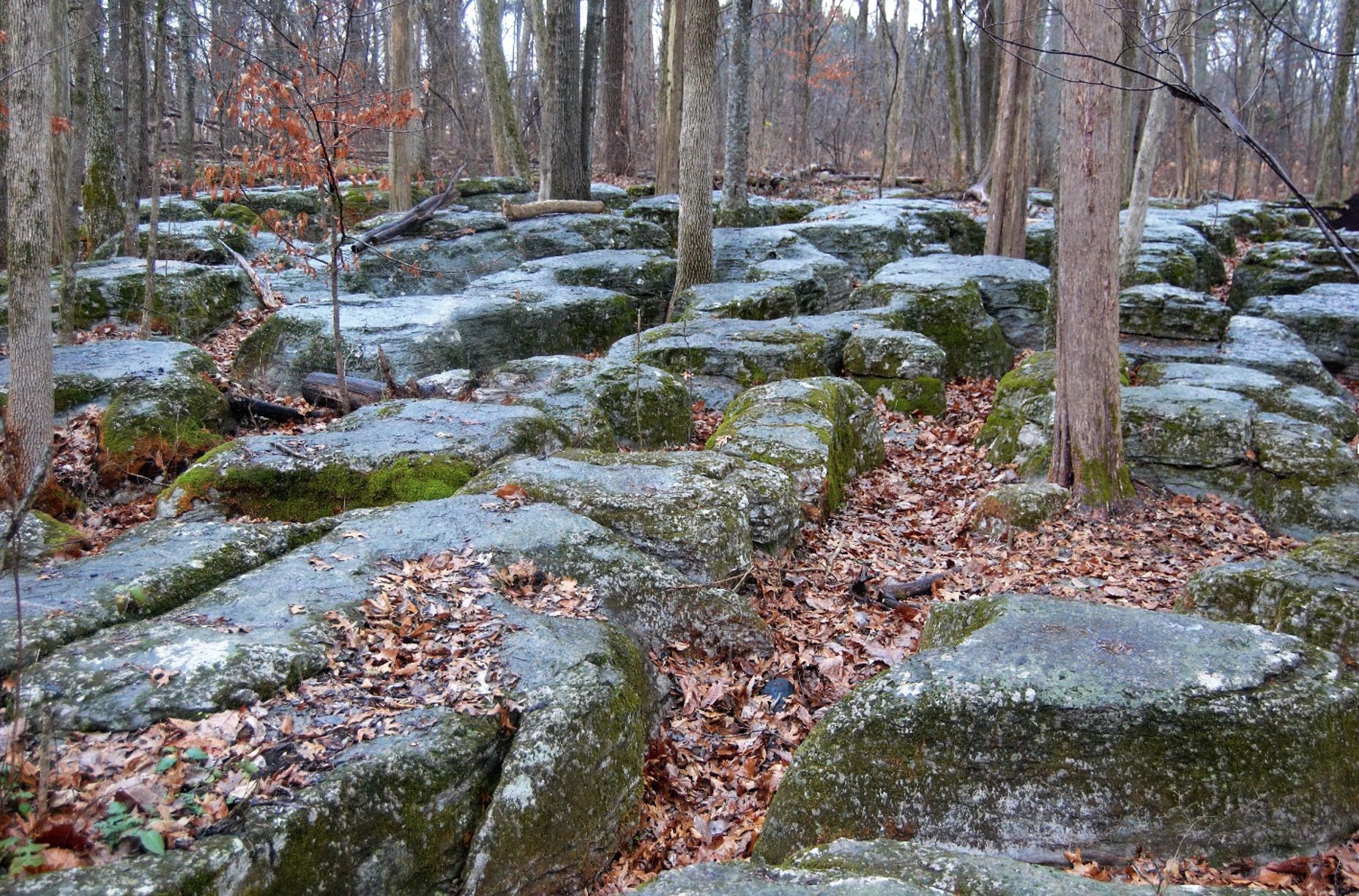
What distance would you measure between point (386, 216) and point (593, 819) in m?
13.0

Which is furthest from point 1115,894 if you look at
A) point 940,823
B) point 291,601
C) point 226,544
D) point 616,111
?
point 616,111

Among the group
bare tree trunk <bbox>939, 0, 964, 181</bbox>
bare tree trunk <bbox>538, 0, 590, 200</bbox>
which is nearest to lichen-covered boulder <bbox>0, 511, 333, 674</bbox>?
bare tree trunk <bbox>538, 0, 590, 200</bbox>

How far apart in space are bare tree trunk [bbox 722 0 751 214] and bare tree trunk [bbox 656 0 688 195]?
6.76 ft

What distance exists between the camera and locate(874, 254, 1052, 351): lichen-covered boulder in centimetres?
1218

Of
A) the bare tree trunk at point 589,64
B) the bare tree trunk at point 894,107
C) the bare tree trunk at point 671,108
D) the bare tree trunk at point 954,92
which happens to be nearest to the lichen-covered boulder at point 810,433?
the bare tree trunk at point 589,64

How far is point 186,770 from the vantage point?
118 inches

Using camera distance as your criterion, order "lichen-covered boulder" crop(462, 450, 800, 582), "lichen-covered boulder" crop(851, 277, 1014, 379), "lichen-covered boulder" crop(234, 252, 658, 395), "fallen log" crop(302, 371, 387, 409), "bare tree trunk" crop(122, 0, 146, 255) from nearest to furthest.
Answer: "lichen-covered boulder" crop(462, 450, 800, 582)
"fallen log" crop(302, 371, 387, 409)
"lichen-covered boulder" crop(234, 252, 658, 395)
"bare tree trunk" crop(122, 0, 146, 255)
"lichen-covered boulder" crop(851, 277, 1014, 379)

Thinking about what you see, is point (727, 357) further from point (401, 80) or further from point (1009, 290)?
point (401, 80)

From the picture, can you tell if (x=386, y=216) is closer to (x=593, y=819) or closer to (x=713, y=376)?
(x=713, y=376)

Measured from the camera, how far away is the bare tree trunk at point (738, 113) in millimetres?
13609

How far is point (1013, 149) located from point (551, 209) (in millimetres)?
7526

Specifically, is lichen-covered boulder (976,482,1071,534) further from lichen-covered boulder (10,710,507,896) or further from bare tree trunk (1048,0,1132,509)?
lichen-covered boulder (10,710,507,896)

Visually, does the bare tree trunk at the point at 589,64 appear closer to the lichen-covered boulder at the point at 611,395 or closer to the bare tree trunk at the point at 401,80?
the bare tree trunk at the point at 401,80

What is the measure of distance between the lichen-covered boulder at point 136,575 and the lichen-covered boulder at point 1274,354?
32.7 ft
